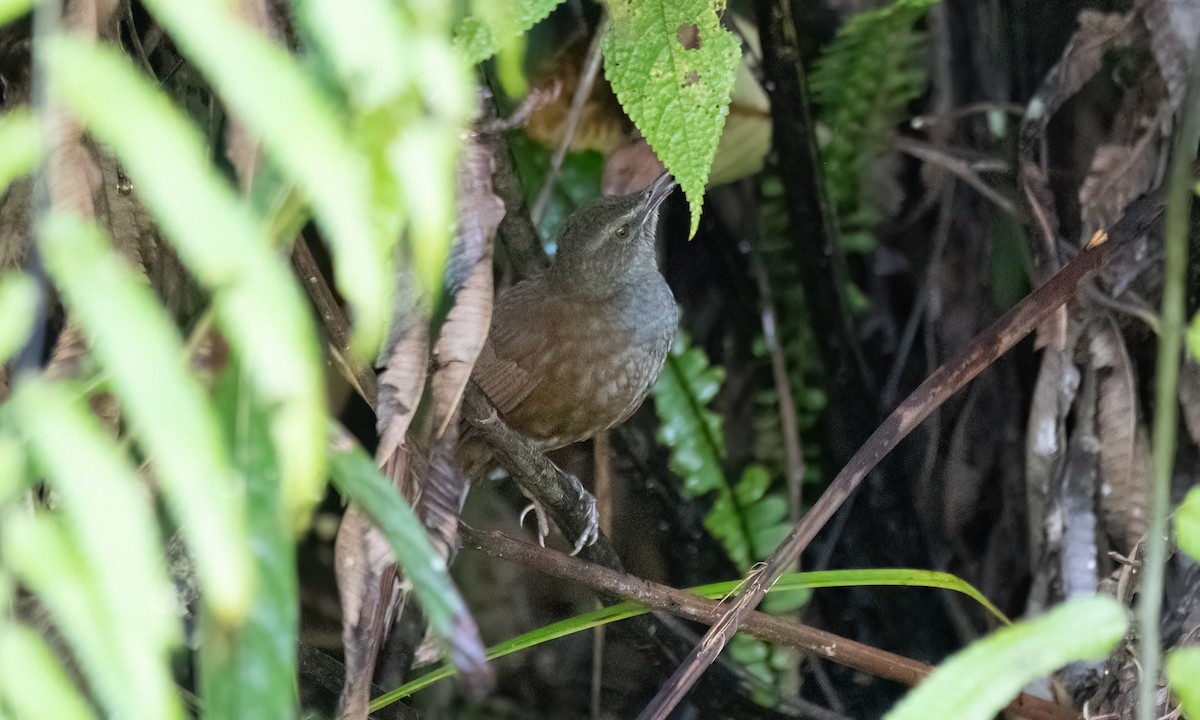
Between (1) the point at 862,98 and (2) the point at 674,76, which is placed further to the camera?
(1) the point at 862,98

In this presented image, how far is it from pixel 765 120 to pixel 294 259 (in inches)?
55.6

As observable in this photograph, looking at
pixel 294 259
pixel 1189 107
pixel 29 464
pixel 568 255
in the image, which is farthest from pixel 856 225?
pixel 29 464

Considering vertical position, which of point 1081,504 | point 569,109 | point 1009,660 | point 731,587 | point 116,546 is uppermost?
point 116,546

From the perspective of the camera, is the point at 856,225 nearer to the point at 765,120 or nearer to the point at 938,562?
the point at 765,120

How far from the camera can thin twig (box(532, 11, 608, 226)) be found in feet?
7.18

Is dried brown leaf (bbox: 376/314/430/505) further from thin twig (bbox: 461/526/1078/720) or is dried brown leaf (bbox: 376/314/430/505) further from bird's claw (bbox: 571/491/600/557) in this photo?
bird's claw (bbox: 571/491/600/557)

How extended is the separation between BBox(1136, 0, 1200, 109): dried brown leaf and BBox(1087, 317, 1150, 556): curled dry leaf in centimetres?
41

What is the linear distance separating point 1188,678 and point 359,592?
2.56ft

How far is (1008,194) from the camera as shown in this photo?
7.74 ft

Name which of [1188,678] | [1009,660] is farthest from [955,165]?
[1009,660]

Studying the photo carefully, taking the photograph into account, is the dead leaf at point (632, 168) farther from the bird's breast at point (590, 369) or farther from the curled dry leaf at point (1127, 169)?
the curled dry leaf at point (1127, 169)

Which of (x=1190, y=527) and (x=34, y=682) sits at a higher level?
(x=34, y=682)

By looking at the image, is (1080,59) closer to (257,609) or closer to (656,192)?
(656,192)

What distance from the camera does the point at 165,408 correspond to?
594 mm
